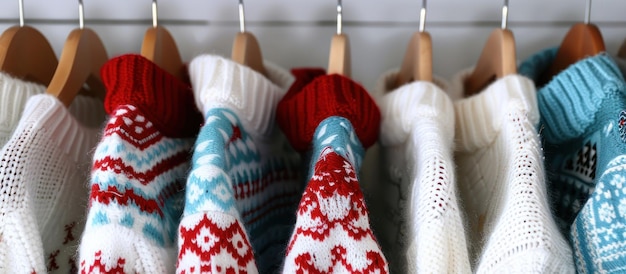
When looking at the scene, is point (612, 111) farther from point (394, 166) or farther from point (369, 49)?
point (369, 49)

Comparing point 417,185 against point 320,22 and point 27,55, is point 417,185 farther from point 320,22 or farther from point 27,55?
point 27,55

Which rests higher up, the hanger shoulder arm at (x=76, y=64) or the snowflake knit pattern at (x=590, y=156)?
the hanger shoulder arm at (x=76, y=64)

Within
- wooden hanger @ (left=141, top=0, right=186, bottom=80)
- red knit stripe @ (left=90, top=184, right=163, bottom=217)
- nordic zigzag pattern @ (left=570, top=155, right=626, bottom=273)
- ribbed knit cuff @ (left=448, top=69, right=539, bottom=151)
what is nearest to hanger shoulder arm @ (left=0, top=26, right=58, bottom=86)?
wooden hanger @ (left=141, top=0, right=186, bottom=80)

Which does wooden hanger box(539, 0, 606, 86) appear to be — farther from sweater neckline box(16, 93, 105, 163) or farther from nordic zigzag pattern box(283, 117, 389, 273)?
sweater neckline box(16, 93, 105, 163)

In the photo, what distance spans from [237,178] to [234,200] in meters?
0.11

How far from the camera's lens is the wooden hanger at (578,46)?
29.5 inches

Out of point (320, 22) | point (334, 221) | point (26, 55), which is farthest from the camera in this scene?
point (320, 22)

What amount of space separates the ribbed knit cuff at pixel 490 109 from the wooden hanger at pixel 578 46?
115mm

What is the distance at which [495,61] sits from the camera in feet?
2.55

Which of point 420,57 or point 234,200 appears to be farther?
point 420,57

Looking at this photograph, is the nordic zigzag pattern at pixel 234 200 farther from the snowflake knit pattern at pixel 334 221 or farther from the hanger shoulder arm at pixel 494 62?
the hanger shoulder arm at pixel 494 62

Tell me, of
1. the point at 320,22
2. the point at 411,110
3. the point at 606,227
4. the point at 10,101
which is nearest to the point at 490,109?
the point at 411,110

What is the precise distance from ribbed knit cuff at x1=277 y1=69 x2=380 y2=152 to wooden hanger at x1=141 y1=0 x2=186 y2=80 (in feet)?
0.56

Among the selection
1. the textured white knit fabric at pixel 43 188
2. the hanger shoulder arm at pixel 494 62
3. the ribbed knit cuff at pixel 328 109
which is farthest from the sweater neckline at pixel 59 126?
the hanger shoulder arm at pixel 494 62
